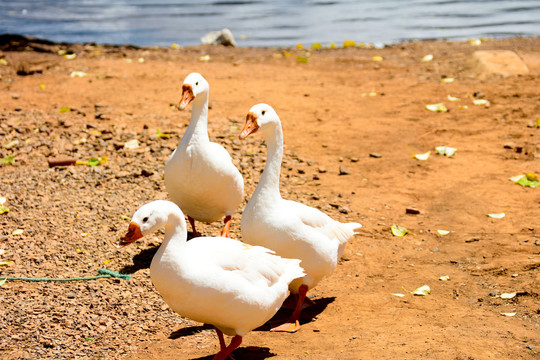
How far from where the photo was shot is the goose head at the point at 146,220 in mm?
3791

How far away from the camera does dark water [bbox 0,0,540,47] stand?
16.2m

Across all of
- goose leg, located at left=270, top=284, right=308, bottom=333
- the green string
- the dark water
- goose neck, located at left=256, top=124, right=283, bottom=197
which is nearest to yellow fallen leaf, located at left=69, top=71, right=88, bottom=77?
the dark water

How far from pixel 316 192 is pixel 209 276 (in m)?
3.48

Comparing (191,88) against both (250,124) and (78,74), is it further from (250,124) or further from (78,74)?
(78,74)

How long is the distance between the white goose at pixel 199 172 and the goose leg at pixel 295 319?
1.24 meters

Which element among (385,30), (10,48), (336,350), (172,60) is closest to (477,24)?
(385,30)

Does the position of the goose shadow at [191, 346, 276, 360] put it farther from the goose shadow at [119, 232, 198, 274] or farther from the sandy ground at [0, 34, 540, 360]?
the goose shadow at [119, 232, 198, 274]

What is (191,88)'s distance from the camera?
5727mm

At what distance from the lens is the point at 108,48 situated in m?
13.8

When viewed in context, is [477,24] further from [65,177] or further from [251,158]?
[65,177]

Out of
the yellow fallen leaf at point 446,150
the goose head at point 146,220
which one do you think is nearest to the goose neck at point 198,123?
the goose head at point 146,220

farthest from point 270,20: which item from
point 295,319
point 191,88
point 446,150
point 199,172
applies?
point 295,319

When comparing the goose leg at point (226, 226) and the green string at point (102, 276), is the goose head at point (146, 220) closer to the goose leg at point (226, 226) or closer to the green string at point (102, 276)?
the green string at point (102, 276)

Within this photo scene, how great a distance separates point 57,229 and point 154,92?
4.77m
